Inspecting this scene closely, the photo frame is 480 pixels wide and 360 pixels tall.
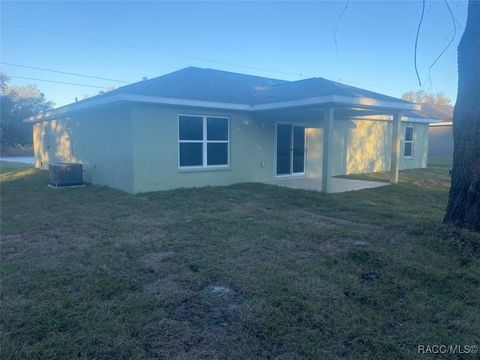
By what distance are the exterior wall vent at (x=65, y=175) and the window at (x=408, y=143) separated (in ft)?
46.9

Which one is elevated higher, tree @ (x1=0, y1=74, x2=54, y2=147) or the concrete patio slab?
tree @ (x1=0, y1=74, x2=54, y2=147)

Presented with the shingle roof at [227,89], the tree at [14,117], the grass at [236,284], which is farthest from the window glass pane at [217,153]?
the tree at [14,117]

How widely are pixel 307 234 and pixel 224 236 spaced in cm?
131

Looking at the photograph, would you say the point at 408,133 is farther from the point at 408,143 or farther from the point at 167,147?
the point at 167,147

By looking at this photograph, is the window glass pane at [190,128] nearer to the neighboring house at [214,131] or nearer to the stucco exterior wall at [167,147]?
the neighboring house at [214,131]

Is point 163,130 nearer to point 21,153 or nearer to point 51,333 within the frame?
point 51,333

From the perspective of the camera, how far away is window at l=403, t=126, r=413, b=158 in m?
16.5

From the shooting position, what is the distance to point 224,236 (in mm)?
5336

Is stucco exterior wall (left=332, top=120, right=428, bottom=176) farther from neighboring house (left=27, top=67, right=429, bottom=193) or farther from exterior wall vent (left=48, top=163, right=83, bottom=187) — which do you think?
exterior wall vent (left=48, top=163, right=83, bottom=187)

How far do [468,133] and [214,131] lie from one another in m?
6.74

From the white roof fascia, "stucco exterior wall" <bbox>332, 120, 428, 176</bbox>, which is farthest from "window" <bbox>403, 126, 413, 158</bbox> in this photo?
the white roof fascia

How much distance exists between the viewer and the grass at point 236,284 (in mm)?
2611

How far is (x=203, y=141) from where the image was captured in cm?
1010

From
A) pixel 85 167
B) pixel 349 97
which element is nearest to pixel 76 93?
pixel 85 167
